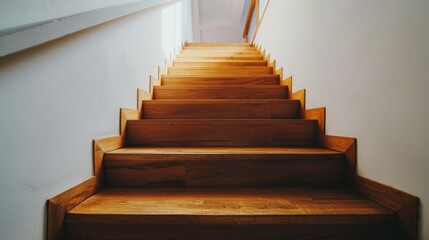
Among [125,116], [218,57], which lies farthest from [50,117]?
[218,57]

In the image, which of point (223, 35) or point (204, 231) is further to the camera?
point (223, 35)

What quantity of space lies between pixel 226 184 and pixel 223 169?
0.19 feet

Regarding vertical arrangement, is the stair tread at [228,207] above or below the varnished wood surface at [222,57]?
below

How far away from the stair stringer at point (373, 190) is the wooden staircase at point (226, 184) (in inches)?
0.6

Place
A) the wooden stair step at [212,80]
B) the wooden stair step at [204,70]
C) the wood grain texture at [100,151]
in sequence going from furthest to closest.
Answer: the wooden stair step at [204,70] → the wooden stair step at [212,80] → the wood grain texture at [100,151]

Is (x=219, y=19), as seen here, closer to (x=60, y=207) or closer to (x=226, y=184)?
(x=226, y=184)

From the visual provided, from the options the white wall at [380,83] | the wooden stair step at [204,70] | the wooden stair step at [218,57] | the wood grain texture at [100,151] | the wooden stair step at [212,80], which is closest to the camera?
the white wall at [380,83]

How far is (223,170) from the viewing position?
863 millimetres

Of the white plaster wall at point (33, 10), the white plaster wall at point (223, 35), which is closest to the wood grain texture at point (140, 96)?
the white plaster wall at point (33, 10)

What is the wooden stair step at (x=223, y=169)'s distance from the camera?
85 cm

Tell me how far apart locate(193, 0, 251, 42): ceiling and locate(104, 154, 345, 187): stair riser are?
5479 mm

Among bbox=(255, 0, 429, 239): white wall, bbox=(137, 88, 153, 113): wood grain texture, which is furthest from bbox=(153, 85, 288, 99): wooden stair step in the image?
bbox=(255, 0, 429, 239): white wall

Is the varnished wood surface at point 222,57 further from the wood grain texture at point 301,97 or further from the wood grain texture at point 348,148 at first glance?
the wood grain texture at point 348,148

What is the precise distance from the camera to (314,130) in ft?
3.75
